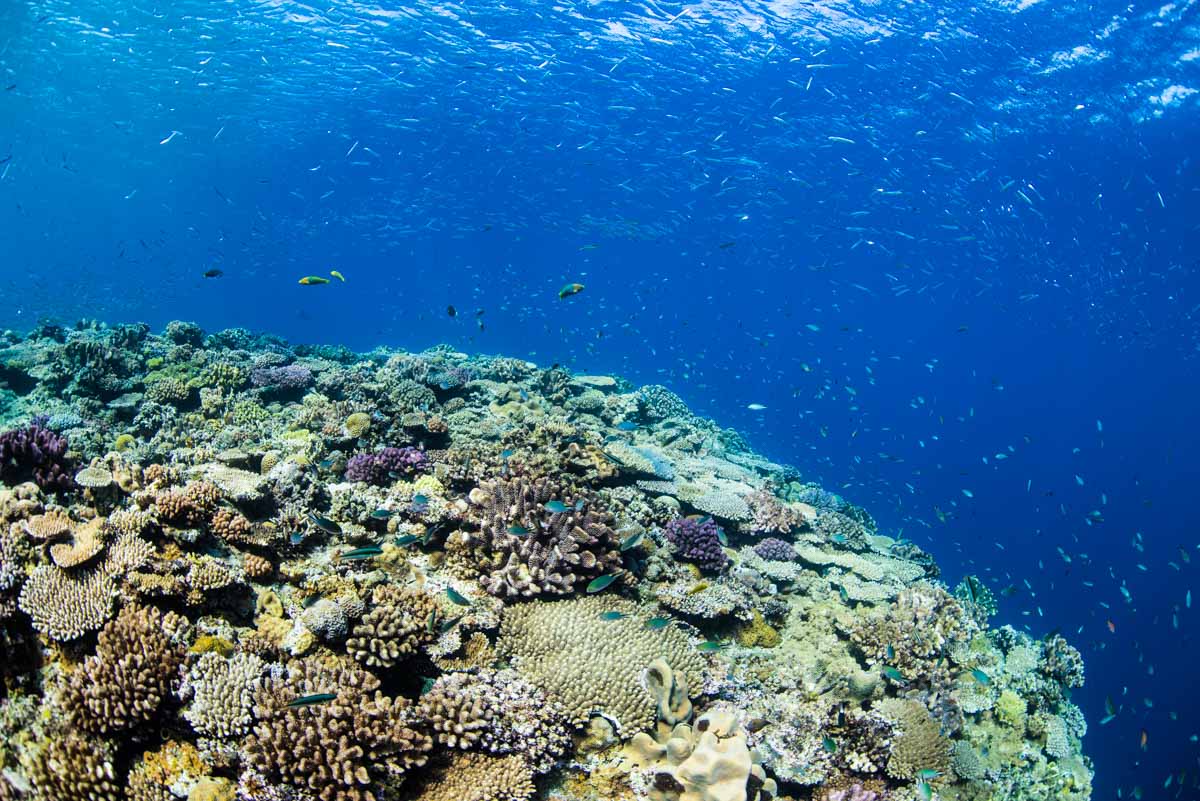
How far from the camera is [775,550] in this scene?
984 centimetres

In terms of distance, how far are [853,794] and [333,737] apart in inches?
196

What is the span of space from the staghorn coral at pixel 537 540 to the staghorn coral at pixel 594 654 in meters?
0.27

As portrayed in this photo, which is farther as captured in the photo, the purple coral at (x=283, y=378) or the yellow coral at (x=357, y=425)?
the purple coral at (x=283, y=378)

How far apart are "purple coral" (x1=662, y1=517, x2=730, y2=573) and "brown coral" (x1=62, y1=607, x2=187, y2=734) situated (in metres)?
5.94

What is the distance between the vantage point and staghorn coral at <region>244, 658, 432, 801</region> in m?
4.23

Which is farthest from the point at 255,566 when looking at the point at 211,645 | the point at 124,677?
the point at 124,677

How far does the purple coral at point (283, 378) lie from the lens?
1230cm

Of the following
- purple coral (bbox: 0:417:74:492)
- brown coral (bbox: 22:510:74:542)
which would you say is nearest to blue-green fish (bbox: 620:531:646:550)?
brown coral (bbox: 22:510:74:542)

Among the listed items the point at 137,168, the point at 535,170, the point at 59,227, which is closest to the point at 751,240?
the point at 535,170

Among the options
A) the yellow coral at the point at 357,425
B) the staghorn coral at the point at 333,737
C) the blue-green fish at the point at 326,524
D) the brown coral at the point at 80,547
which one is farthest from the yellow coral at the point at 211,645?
the yellow coral at the point at 357,425

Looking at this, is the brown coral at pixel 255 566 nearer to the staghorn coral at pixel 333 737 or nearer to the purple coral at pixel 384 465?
the staghorn coral at pixel 333 737

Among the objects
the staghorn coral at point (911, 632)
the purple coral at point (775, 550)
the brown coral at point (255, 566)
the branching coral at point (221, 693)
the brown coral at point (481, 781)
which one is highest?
the branching coral at point (221, 693)

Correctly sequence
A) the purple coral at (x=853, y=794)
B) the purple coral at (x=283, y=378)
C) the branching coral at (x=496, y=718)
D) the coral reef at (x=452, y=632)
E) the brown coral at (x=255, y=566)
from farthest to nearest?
the purple coral at (x=283, y=378) < the brown coral at (x=255, y=566) < the purple coral at (x=853, y=794) < the branching coral at (x=496, y=718) < the coral reef at (x=452, y=632)

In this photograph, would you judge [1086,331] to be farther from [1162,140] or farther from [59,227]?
[59,227]
